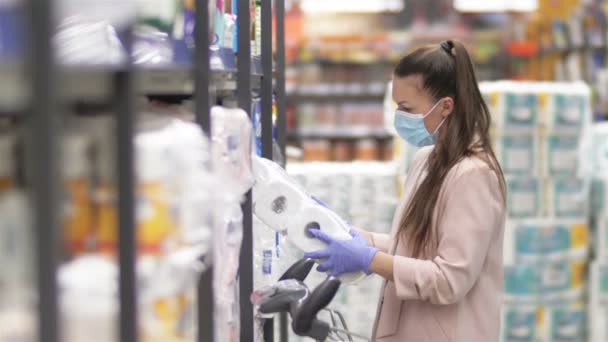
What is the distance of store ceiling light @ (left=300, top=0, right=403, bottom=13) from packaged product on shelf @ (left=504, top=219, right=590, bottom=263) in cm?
526

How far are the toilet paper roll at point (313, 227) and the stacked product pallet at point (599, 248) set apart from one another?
3218mm

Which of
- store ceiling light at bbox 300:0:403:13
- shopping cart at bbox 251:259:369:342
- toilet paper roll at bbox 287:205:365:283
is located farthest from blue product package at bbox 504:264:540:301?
store ceiling light at bbox 300:0:403:13

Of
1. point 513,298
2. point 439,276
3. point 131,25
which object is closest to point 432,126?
point 439,276

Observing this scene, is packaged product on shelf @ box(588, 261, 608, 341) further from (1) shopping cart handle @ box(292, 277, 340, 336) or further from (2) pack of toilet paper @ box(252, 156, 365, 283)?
(1) shopping cart handle @ box(292, 277, 340, 336)

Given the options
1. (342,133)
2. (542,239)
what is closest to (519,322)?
(542,239)

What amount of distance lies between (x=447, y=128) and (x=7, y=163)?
4.99ft

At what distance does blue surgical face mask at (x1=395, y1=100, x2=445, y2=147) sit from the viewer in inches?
96.5

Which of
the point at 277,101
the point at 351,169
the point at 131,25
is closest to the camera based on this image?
the point at 131,25

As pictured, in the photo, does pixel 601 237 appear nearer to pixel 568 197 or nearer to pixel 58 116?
pixel 568 197

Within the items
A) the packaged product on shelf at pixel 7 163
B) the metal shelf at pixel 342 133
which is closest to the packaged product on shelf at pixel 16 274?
the packaged product on shelf at pixel 7 163

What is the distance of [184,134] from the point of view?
141 cm

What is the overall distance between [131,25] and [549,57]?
24.7ft

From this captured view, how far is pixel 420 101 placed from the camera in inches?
95.5

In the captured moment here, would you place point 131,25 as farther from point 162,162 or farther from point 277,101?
point 277,101
